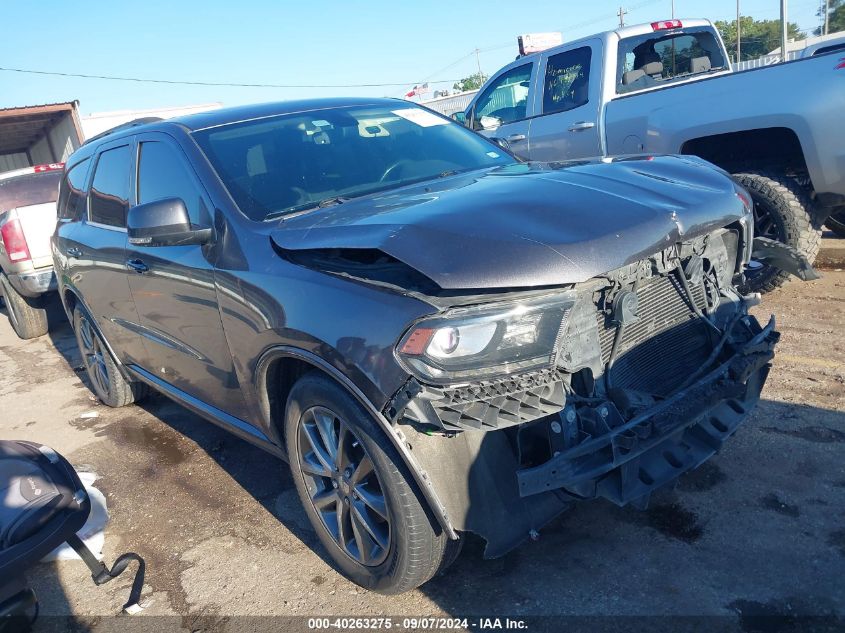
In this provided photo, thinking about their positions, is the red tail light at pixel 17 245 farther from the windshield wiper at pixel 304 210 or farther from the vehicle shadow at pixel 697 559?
the vehicle shadow at pixel 697 559

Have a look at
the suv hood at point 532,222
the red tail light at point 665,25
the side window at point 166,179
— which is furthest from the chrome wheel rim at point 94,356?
the red tail light at point 665,25

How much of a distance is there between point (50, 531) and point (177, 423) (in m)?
2.17

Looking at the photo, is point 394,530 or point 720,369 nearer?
point 394,530

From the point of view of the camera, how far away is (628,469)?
2.36 metres

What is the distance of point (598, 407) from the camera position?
2.32 m

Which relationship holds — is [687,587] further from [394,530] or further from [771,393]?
[771,393]

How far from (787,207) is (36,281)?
686 centimetres

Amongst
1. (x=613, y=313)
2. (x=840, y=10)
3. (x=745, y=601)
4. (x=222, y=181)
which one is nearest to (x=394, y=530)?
(x=613, y=313)

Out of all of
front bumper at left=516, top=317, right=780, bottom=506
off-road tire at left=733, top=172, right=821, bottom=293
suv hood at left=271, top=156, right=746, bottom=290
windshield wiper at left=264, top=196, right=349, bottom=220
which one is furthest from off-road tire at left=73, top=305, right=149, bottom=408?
off-road tire at left=733, top=172, right=821, bottom=293

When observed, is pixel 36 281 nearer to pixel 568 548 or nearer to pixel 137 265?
pixel 137 265

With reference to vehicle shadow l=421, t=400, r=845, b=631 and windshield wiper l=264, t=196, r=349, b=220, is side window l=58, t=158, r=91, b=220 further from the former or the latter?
vehicle shadow l=421, t=400, r=845, b=631

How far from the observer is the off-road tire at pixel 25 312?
312 inches

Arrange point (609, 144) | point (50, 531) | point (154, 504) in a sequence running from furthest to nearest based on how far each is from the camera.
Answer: point (609, 144), point (154, 504), point (50, 531)

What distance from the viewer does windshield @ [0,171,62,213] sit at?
28.6 feet
